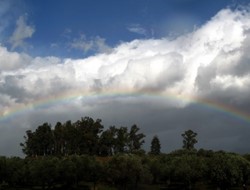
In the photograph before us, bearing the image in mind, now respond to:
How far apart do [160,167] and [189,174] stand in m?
14.4

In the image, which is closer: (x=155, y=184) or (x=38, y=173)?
(x=38, y=173)

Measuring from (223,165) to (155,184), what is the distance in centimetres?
3076

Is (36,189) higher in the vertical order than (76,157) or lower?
lower

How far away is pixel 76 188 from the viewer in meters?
158

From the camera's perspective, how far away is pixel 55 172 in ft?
513

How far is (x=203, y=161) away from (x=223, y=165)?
11676 millimetres

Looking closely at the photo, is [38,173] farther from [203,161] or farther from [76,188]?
[203,161]

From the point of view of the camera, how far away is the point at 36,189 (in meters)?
159

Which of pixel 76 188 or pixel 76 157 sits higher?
pixel 76 157

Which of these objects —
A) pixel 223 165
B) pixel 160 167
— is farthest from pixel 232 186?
pixel 160 167

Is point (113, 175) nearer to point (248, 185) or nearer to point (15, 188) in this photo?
point (15, 188)

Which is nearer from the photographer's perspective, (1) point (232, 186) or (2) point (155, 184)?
(1) point (232, 186)

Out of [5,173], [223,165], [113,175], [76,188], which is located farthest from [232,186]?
[5,173]

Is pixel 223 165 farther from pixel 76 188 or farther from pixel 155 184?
pixel 76 188
